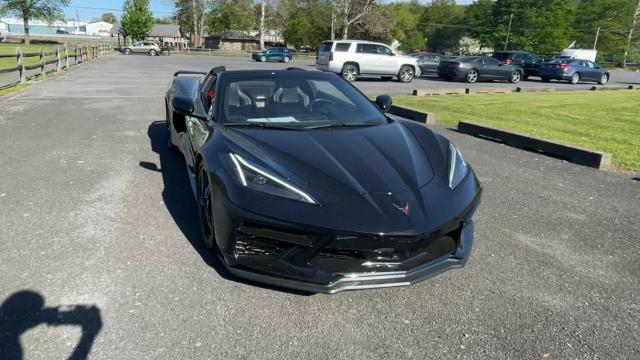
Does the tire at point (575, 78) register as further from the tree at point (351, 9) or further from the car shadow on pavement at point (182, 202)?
the tree at point (351, 9)

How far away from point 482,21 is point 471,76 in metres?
69.8

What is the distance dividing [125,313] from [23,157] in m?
4.49

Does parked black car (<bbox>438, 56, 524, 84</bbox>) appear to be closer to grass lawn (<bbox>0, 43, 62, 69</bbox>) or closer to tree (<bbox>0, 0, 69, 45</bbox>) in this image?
grass lawn (<bbox>0, 43, 62, 69</bbox>)

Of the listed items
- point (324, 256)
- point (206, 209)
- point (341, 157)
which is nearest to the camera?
point (324, 256)

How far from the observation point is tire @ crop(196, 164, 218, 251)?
3295mm

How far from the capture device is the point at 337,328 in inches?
103

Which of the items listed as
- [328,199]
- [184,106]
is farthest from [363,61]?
[328,199]

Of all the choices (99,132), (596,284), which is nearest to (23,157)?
(99,132)

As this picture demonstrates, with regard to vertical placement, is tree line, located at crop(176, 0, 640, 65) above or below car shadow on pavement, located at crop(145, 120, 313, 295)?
above

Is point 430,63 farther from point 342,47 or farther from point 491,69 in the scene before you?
point 342,47

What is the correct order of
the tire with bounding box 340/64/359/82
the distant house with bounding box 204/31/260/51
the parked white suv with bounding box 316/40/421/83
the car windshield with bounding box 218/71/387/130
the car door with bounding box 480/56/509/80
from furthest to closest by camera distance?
the distant house with bounding box 204/31/260/51, the car door with bounding box 480/56/509/80, the tire with bounding box 340/64/359/82, the parked white suv with bounding box 316/40/421/83, the car windshield with bounding box 218/71/387/130

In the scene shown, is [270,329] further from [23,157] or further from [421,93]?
[421,93]

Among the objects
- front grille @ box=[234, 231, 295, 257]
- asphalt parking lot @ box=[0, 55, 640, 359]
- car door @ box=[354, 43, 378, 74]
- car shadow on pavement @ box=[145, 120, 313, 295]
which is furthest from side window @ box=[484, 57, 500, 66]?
front grille @ box=[234, 231, 295, 257]

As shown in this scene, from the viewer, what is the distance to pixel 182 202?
4.52 m
